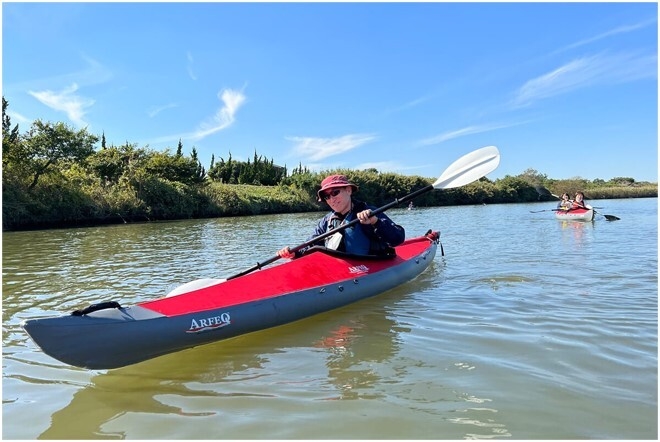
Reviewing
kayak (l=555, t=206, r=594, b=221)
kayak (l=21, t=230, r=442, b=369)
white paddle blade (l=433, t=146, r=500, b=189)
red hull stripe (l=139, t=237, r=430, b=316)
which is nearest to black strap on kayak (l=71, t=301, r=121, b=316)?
kayak (l=21, t=230, r=442, b=369)

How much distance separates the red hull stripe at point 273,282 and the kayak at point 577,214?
12.7m

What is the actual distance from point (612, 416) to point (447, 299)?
272cm

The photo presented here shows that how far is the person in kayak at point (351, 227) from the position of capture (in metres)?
4.68

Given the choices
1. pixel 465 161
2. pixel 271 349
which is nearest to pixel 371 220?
pixel 271 349

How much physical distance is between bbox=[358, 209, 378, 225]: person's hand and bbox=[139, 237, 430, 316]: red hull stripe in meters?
0.46

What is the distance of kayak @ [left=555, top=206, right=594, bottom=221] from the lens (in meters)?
15.5

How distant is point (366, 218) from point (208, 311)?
183 cm

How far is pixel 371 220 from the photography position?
15.0ft

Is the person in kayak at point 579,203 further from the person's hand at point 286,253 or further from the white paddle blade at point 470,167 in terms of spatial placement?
the person's hand at point 286,253

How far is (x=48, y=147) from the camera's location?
22.4 m

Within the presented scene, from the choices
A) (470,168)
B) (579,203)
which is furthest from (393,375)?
(579,203)

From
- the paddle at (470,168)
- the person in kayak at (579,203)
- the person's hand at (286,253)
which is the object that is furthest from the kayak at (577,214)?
the person's hand at (286,253)

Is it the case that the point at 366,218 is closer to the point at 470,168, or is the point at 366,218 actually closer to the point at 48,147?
the point at 470,168

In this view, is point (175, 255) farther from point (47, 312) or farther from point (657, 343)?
point (657, 343)
